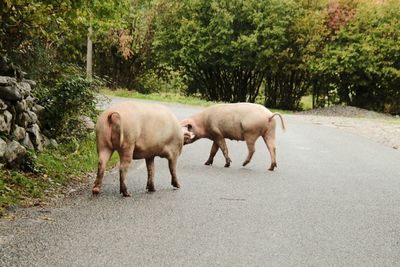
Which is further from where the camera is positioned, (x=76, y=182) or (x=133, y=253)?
(x=76, y=182)

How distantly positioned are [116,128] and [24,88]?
3490 millimetres

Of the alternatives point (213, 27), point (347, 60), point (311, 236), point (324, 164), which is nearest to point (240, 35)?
point (213, 27)

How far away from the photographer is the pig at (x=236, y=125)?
1023 centimetres

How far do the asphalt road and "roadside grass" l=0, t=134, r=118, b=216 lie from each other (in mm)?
432

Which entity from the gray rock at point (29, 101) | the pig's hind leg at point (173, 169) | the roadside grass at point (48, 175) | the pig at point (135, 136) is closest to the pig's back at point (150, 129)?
the pig at point (135, 136)

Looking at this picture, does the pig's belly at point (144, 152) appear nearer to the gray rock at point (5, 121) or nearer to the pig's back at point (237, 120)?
the gray rock at point (5, 121)

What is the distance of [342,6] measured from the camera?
3259cm

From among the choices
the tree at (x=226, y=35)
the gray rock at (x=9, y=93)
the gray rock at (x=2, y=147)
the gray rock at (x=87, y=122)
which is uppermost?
the tree at (x=226, y=35)

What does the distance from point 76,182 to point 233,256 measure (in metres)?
3.78

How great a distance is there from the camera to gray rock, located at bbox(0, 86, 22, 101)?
877cm

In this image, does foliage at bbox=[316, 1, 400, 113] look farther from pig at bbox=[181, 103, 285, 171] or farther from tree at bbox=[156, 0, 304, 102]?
pig at bbox=[181, 103, 285, 171]

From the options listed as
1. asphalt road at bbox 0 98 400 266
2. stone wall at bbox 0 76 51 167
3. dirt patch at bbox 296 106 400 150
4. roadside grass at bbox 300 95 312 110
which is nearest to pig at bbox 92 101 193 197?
asphalt road at bbox 0 98 400 266

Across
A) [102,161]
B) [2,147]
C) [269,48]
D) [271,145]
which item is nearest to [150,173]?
[102,161]

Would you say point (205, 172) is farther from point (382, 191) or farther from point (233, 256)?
point (233, 256)
